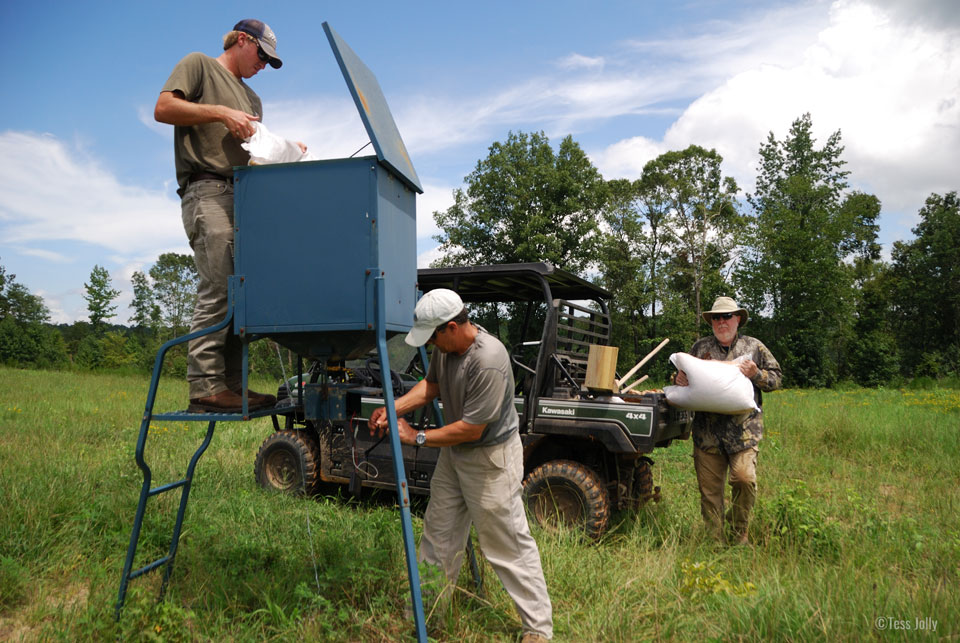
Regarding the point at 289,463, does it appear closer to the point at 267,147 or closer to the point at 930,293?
the point at 267,147

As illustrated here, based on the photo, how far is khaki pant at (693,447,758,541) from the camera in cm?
481

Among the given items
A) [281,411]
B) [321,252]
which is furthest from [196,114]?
[281,411]

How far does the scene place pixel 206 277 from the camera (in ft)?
10.6

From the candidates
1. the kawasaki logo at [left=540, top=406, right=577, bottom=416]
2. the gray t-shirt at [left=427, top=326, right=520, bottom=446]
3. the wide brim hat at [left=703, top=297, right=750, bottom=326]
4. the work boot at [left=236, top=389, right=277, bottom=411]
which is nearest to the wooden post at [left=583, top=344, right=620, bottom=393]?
the kawasaki logo at [left=540, top=406, right=577, bottom=416]

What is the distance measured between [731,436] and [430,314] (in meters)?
2.95

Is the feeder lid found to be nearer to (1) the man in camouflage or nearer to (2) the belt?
(2) the belt

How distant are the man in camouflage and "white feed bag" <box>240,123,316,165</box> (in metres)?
3.42

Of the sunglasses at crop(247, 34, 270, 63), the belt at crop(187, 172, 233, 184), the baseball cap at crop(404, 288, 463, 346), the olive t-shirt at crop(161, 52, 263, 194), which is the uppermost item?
the sunglasses at crop(247, 34, 270, 63)

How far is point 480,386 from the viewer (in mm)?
3236

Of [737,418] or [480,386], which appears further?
[737,418]

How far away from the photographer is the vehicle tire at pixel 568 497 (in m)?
4.98

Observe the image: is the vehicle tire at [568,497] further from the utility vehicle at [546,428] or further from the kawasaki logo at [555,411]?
the kawasaki logo at [555,411]

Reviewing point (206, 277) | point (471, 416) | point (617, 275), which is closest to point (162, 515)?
point (206, 277)

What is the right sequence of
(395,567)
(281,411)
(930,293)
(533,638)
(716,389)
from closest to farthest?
(533,638) → (281,411) → (395,567) → (716,389) → (930,293)
